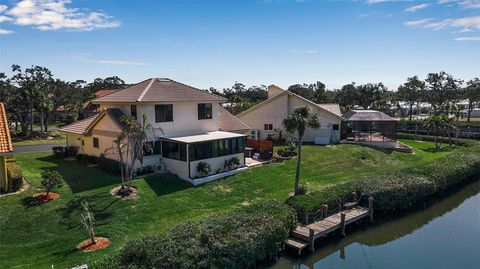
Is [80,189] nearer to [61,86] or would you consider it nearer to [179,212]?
[179,212]

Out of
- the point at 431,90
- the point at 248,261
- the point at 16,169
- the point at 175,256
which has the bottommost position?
the point at 248,261

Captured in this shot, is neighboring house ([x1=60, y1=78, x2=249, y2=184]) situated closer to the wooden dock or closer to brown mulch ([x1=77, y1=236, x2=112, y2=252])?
the wooden dock

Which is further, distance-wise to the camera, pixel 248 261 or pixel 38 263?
pixel 248 261

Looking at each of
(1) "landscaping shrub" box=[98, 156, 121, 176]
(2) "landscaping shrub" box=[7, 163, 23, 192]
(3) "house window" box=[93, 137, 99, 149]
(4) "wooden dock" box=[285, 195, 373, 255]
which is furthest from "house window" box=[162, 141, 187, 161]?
(4) "wooden dock" box=[285, 195, 373, 255]

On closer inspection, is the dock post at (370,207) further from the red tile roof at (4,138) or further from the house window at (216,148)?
the red tile roof at (4,138)

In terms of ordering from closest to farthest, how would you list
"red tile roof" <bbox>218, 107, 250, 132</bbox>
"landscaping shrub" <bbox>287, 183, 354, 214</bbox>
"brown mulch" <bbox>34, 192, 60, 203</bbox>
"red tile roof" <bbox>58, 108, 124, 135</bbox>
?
"brown mulch" <bbox>34, 192, 60, 203</bbox>
"landscaping shrub" <bbox>287, 183, 354, 214</bbox>
"red tile roof" <bbox>58, 108, 124, 135</bbox>
"red tile roof" <bbox>218, 107, 250, 132</bbox>

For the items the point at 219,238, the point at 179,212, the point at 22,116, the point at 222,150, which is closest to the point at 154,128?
the point at 222,150

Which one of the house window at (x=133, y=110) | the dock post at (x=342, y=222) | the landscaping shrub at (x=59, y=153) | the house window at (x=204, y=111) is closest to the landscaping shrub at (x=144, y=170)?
the house window at (x=133, y=110)
